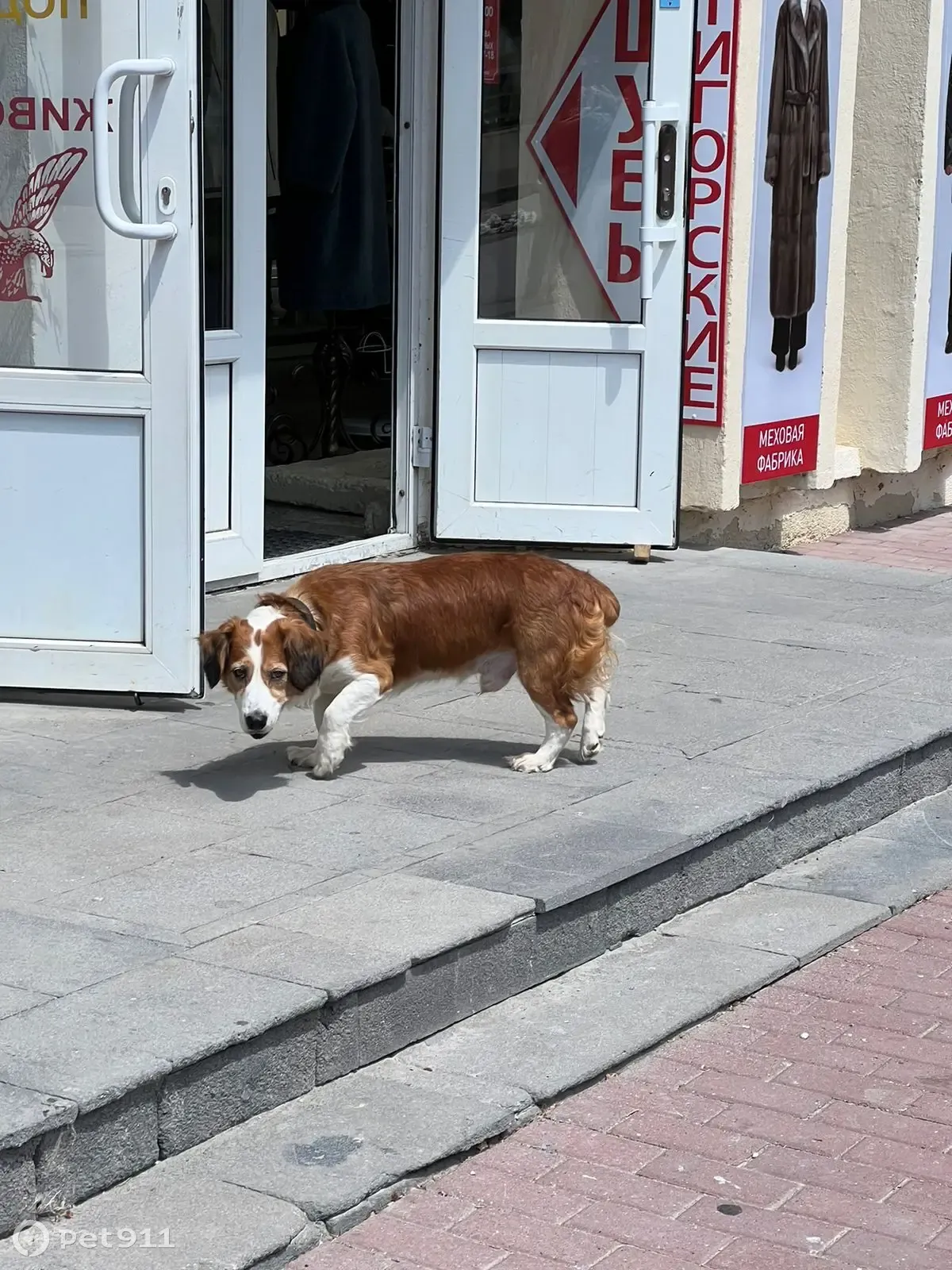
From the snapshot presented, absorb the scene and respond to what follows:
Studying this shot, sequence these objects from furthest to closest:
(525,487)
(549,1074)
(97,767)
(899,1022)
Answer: (525,487), (97,767), (899,1022), (549,1074)

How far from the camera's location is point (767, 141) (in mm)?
8500

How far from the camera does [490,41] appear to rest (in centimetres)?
796

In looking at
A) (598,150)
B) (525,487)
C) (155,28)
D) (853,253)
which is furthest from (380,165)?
(155,28)

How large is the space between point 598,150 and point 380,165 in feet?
3.74

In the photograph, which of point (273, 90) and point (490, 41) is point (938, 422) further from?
point (273, 90)

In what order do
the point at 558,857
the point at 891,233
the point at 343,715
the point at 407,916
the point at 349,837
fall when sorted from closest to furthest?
the point at 407,916 → the point at 558,857 → the point at 349,837 → the point at 343,715 → the point at 891,233

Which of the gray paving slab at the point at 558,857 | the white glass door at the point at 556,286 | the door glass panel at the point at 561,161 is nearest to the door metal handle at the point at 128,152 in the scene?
the gray paving slab at the point at 558,857

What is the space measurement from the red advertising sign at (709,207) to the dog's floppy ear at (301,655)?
376 cm

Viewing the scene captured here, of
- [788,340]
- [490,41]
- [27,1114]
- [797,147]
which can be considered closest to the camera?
[27,1114]

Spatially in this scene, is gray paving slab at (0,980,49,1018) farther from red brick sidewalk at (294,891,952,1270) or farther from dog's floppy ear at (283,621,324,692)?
dog's floppy ear at (283,621,324,692)

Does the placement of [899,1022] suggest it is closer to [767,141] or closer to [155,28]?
[155,28]

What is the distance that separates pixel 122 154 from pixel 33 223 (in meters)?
0.41

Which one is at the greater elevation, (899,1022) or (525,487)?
(525,487)

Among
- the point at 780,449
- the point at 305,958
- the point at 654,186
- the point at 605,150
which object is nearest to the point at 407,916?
the point at 305,958
